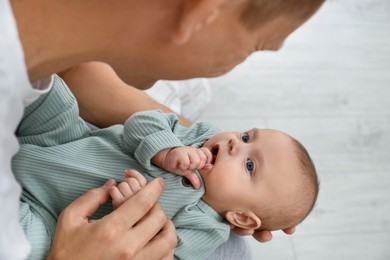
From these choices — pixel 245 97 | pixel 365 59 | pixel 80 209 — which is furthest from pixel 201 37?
pixel 365 59

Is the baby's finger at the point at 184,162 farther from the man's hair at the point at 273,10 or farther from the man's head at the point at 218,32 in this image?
the man's hair at the point at 273,10

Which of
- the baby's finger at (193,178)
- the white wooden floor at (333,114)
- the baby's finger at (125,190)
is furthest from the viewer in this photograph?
the white wooden floor at (333,114)

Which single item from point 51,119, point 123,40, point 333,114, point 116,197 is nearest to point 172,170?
point 116,197

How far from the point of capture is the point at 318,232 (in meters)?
1.97

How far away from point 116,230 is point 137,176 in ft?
0.51

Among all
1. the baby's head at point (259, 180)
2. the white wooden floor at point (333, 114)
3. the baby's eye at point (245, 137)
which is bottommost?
the white wooden floor at point (333, 114)

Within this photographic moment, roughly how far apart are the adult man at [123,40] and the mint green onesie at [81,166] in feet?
0.93

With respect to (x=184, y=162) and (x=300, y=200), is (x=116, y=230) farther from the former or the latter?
(x=300, y=200)

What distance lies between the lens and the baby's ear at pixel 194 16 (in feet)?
2.14

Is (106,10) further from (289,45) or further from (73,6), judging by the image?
(289,45)

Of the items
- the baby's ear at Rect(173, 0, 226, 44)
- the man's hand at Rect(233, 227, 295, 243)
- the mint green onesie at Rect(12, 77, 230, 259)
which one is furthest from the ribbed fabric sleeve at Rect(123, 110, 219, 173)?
the baby's ear at Rect(173, 0, 226, 44)

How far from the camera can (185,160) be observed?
112 cm

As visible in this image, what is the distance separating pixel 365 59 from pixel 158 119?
1731 millimetres

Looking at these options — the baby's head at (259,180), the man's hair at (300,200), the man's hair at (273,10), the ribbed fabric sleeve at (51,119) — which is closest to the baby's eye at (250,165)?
the baby's head at (259,180)
